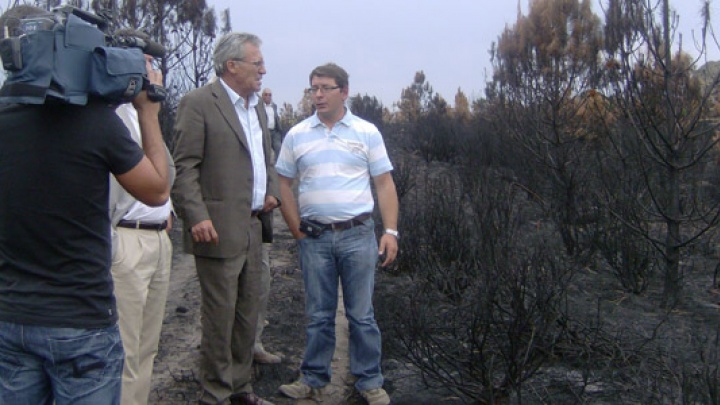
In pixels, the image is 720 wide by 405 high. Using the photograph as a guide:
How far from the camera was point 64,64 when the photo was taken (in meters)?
2.04

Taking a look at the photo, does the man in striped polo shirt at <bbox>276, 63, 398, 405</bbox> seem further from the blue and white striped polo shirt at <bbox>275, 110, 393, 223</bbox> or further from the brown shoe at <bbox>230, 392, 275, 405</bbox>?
the brown shoe at <bbox>230, 392, 275, 405</bbox>

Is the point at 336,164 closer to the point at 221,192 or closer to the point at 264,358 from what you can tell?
the point at 221,192

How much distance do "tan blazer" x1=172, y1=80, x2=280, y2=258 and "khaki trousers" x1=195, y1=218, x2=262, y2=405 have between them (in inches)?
3.0

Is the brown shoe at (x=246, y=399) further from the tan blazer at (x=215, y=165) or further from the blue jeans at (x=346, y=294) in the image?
the tan blazer at (x=215, y=165)

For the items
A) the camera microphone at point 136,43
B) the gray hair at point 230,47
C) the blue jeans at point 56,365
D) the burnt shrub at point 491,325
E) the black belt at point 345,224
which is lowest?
the burnt shrub at point 491,325

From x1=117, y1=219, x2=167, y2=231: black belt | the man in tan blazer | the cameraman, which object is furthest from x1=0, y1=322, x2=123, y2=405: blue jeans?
the man in tan blazer

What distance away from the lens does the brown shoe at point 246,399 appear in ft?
13.1

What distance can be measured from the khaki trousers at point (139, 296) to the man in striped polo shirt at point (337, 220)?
0.85 m

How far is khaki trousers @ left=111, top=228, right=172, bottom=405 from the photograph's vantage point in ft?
10.4

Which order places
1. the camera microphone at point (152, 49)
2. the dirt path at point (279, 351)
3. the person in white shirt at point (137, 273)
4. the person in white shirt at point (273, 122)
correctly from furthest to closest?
the person in white shirt at point (273, 122), the dirt path at point (279, 351), the person in white shirt at point (137, 273), the camera microphone at point (152, 49)

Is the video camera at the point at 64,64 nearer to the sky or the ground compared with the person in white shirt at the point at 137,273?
nearer to the sky

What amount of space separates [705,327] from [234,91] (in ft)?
12.3

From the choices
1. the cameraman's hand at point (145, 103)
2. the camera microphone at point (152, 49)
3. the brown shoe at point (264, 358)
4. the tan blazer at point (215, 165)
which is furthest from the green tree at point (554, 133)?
the cameraman's hand at point (145, 103)

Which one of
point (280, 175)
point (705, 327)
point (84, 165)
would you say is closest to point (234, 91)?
point (280, 175)
